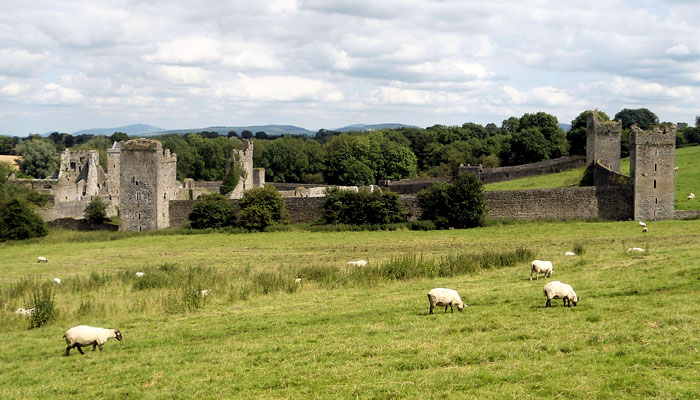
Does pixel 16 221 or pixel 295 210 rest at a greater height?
pixel 295 210

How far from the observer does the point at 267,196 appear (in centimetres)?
3928

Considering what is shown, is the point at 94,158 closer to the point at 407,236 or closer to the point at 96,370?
the point at 407,236

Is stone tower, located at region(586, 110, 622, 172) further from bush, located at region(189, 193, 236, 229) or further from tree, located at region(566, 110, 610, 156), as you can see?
bush, located at region(189, 193, 236, 229)

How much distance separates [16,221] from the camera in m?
36.8

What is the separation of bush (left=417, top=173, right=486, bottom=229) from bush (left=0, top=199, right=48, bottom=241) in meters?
22.8

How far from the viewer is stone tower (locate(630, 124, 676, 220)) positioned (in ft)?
117

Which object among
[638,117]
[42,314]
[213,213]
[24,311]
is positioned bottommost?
[24,311]

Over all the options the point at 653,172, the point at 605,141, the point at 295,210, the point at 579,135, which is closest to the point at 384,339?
the point at 653,172

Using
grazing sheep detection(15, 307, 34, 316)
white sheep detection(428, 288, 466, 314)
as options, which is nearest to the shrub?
grazing sheep detection(15, 307, 34, 316)

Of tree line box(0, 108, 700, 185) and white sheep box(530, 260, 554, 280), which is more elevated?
tree line box(0, 108, 700, 185)

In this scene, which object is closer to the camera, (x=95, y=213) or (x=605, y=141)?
(x=95, y=213)

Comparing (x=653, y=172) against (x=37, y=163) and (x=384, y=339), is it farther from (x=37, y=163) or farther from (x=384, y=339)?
(x=37, y=163)

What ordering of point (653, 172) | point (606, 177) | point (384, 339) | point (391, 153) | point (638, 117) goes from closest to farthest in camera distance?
point (384, 339)
point (653, 172)
point (606, 177)
point (391, 153)
point (638, 117)

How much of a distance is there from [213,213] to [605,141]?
26.8 metres
